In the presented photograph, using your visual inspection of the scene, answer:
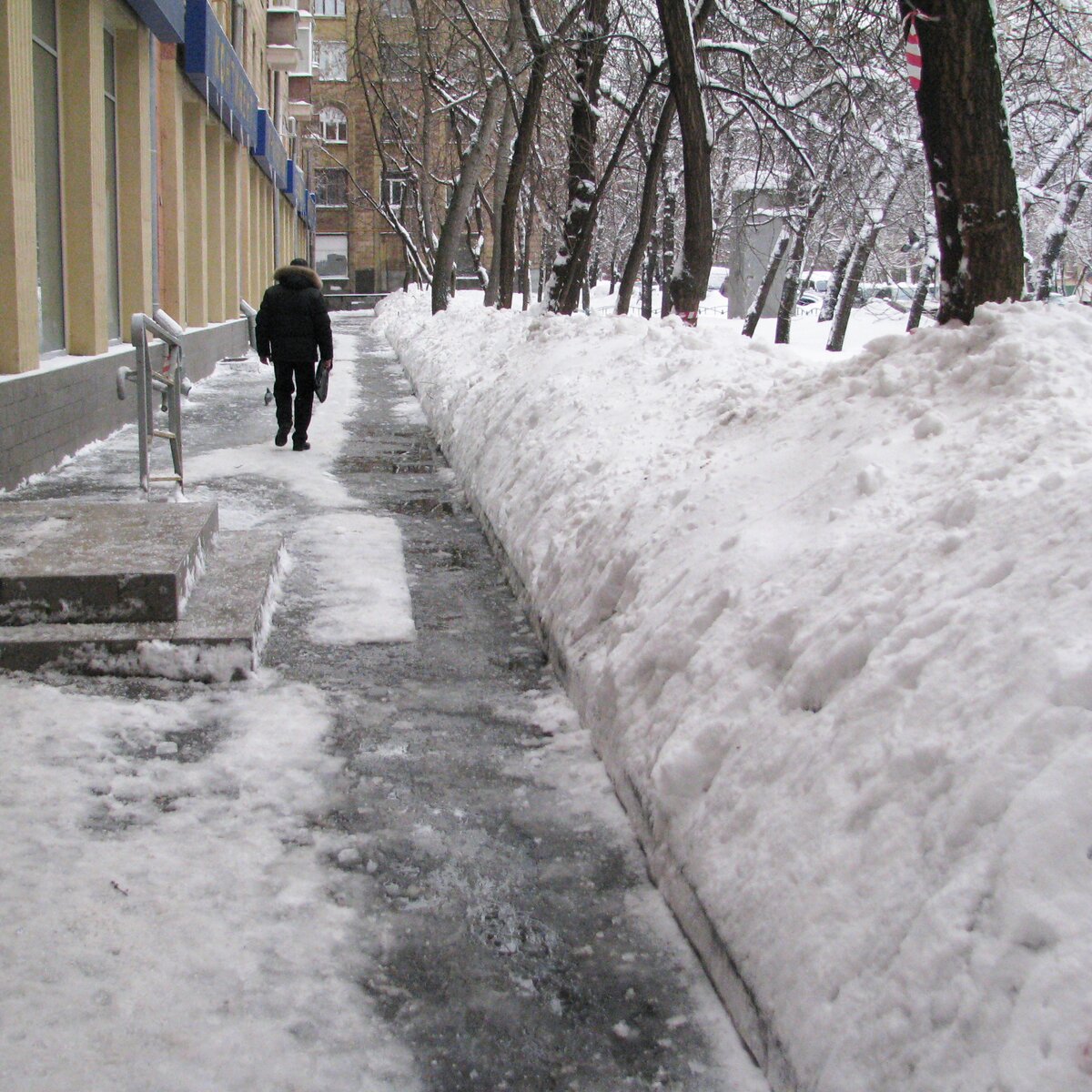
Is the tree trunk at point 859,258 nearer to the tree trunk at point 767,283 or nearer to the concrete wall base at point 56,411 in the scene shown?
the tree trunk at point 767,283

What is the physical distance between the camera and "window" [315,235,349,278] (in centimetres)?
6488

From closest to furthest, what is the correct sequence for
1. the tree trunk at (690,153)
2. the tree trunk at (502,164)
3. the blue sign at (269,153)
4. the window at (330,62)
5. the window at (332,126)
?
the tree trunk at (690,153) → the tree trunk at (502,164) → the blue sign at (269,153) → the window at (330,62) → the window at (332,126)

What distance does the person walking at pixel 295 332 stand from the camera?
10250 mm

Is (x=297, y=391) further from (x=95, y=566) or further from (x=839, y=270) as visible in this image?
(x=839, y=270)

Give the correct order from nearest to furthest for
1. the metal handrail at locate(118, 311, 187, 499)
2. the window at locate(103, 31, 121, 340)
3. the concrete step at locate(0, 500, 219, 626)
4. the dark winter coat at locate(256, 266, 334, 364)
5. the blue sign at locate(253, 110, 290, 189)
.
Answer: the concrete step at locate(0, 500, 219, 626) → the metal handrail at locate(118, 311, 187, 499) → the dark winter coat at locate(256, 266, 334, 364) → the window at locate(103, 31, 121, 340) → the blue sign at locate(253, 110, 290, 189)

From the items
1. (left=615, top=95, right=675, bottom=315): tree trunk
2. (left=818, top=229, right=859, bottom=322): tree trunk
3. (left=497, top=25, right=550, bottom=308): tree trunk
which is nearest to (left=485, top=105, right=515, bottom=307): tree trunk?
(left=497, top=25, right=550, bottom=308): tree trunk

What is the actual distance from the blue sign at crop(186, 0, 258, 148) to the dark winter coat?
5.76 m

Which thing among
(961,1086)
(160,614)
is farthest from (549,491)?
(961,1086)

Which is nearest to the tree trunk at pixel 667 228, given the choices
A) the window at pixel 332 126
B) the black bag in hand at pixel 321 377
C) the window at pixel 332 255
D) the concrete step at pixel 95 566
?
the black bag in hand at pixel 321 377

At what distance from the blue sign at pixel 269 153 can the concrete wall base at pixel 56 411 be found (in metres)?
13.0

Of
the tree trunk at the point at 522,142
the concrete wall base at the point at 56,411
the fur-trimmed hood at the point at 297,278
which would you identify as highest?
the tree trunk at the point at 522,142

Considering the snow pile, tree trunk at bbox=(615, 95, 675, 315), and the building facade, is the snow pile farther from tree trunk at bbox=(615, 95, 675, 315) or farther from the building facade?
tree trunk at bbox=(615, 95, 675, 315)

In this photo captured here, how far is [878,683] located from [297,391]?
844cm

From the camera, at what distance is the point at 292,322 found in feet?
33.7
